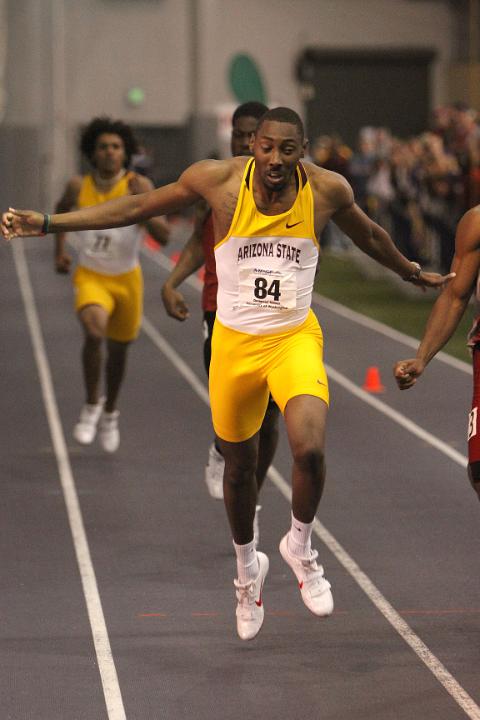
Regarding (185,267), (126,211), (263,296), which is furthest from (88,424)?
(263,296)

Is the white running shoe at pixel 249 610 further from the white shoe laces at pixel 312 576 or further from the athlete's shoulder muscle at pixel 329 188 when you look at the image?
the athlete's shoulder muscle at pixel 329 188

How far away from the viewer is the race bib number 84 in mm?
6020

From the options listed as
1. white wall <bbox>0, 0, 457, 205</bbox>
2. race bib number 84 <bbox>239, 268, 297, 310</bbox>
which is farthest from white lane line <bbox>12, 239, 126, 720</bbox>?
white wall <bbox>0, 0, 457, 205</bbox>

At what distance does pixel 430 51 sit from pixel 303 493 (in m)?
37.0

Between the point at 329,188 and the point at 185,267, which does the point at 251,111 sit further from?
the point at 329,188

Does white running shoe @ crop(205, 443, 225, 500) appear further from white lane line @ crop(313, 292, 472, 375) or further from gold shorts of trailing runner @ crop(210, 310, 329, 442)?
white lane line @ crop(313, 292, 472, 375)

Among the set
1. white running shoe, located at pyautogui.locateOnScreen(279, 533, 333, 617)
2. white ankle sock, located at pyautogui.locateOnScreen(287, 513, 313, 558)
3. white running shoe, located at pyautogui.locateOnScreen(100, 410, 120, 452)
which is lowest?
white running shoe, located at pyautogui.locateOnScreen(100, 410, 120, 452)

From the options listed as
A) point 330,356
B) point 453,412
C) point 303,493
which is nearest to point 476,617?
point 303,493

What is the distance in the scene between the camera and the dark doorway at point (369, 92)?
41.8m

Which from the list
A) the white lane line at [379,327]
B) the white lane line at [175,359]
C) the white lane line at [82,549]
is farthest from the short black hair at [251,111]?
the white lane line at [379,327]

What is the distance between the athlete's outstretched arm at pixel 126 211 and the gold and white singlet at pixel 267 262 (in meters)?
0.17

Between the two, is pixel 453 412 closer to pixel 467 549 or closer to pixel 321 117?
pixel 467 549

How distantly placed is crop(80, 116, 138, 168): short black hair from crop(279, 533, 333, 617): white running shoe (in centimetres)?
458

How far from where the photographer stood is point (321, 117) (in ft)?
138
